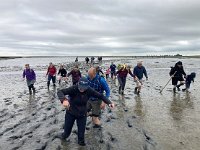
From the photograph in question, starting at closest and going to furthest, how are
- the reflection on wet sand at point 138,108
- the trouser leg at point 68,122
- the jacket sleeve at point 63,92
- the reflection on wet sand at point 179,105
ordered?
the jacket sleeve at point 63,92 < the trouser leg at point 68,122 < the reflection on wet sand at point 179,105 < the reflection on wet sand at point 138,108

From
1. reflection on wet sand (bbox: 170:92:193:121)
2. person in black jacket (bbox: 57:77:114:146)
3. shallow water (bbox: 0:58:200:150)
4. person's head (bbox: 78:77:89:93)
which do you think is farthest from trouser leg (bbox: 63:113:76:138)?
reflection on wet sand (bbox: 170:92:193:121)

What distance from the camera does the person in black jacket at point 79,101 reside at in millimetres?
8117

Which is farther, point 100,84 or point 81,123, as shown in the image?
point 100,84

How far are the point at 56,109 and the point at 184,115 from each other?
206 inches

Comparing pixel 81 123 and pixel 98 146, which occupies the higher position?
pixel 81 123

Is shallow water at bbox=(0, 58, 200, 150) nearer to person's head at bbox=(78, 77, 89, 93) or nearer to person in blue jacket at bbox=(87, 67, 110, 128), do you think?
person in blue jacket at bbox=(87, 67, 110, 128)

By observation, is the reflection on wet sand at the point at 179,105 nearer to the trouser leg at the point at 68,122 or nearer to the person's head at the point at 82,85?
the trouser leg at the point at 68,122

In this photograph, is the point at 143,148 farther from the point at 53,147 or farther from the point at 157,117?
the point at 157,117

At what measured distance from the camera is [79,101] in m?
8.39

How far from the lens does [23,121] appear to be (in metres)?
11.8

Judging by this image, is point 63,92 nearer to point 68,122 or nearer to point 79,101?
point 79,101

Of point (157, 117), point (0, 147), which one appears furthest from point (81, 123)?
point (157, 117)

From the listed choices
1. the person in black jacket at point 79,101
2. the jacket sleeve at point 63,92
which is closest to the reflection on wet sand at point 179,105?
the person in black jacket at point 79,101

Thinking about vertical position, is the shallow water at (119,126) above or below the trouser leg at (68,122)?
below
